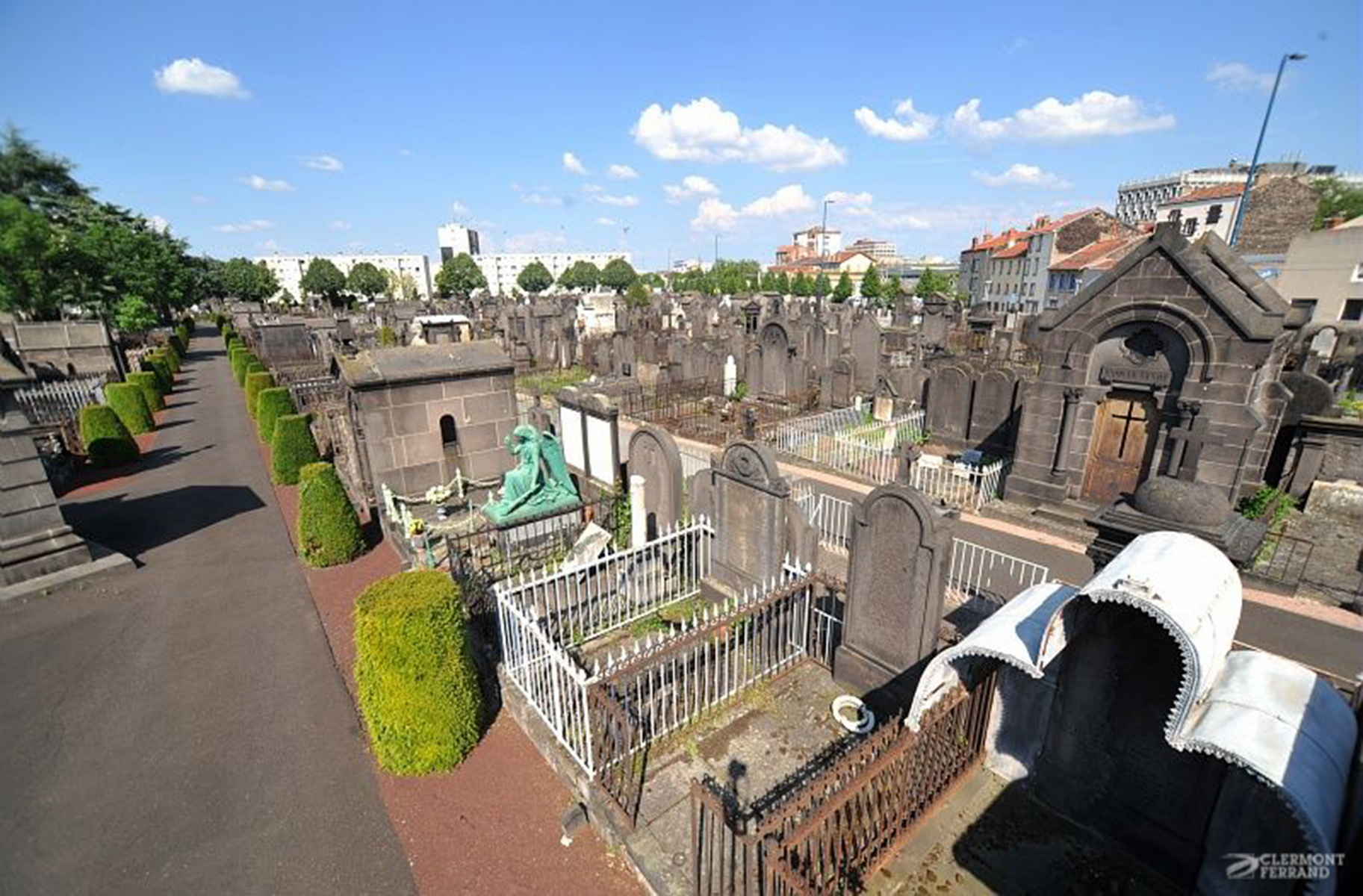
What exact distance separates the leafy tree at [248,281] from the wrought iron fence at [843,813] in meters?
101

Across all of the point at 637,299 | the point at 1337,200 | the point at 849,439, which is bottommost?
the point at 849,439

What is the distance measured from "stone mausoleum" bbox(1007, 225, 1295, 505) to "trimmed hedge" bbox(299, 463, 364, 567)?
13.6m

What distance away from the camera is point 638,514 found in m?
9.64

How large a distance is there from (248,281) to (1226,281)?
104 meters

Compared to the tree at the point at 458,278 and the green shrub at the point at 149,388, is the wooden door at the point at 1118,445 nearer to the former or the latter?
the green shrub at the point at 149,388

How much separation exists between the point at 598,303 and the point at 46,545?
4869 cm

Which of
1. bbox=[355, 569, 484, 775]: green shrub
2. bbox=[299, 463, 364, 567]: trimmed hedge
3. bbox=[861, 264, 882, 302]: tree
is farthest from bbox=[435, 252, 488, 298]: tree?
bbox=[355, 569, 484, 775]: green shrub

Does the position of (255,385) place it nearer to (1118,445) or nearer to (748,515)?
(748,515)

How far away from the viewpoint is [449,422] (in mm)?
13086

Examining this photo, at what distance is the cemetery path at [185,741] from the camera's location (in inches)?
192

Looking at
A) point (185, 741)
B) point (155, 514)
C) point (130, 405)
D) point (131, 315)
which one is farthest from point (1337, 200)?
point (131, 315)

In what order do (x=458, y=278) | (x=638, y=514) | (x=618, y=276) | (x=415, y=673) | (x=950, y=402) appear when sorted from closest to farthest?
(x=415, y=673) → (x=638, y=514) → (x=950, y=402) → (x=458, y=278) → (x=618, y=276)

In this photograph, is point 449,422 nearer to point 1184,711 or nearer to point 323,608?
point 323,608

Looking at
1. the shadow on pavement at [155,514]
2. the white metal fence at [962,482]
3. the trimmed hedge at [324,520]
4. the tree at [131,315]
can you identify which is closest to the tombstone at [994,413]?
the white metal fence at [962,482]
